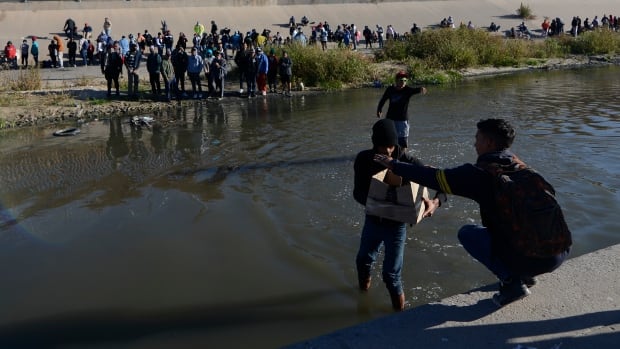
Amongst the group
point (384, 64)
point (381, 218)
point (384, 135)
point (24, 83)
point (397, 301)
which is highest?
point (384, 64)

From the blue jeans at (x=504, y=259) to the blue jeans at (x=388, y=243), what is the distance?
535 millimetres

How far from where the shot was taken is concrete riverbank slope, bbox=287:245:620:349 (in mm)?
3914

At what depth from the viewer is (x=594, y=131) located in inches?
517

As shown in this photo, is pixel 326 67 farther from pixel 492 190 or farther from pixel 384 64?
pixel 492 190

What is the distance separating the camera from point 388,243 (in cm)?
475

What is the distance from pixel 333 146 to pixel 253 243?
5607mm

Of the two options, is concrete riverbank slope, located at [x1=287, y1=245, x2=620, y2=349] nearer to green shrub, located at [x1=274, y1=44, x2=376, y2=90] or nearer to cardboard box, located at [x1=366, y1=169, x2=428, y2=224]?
cardboard box, located at [x1=366, y1=169, x2=428, y2=224]

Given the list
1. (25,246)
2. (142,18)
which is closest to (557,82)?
(25,246)

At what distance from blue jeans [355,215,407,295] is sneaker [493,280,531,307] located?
2.82 ft

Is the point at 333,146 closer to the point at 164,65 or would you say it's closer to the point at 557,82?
the point at 164,65

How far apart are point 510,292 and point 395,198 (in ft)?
3.61

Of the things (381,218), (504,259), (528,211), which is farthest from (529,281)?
(381,218)

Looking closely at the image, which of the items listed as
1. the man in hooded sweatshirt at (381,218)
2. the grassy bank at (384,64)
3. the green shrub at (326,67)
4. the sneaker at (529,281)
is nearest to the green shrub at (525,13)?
the grassy bank at (384,64)

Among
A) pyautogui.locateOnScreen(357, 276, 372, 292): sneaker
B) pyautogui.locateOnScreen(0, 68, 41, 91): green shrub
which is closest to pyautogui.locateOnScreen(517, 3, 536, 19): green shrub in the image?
pyautogui.locateOnScreen(0, 68, 41, 91): green shrub
